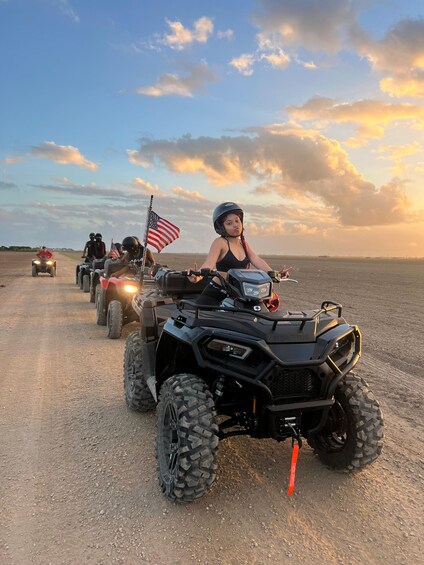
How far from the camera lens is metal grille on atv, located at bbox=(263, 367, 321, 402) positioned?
2898mm

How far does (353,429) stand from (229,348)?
116 cm

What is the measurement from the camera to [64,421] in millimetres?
4492

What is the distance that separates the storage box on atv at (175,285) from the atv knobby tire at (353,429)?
2.32m

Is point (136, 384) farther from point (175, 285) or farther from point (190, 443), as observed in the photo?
point (190, 443)

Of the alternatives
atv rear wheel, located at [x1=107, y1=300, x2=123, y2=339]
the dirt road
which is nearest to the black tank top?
the dirt road

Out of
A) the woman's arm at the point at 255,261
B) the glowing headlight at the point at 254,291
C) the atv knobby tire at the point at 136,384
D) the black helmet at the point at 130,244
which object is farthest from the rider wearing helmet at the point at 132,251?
the glowing headlight at the point at 254,291

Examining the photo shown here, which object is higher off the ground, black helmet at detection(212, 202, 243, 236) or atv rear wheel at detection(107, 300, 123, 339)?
black helmet at detection(212, 202, 243, 236)

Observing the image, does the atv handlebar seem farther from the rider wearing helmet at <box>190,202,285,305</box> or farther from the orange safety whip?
the orange safety whip

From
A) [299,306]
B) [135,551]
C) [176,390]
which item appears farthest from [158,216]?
[135,551]

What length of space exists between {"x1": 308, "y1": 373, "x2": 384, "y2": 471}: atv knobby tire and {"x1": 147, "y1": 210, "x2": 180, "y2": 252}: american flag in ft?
22.8

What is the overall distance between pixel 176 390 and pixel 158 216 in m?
7.06

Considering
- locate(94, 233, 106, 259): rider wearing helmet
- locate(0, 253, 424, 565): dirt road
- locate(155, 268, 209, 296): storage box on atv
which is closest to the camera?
locate(0, 253, 424, 565): dirt road

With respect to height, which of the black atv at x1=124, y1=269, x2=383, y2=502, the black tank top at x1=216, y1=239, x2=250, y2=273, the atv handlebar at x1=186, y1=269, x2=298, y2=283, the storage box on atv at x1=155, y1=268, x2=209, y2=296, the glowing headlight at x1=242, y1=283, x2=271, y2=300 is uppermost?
the black tank top at x1=216, y1=239, x2=250, y2=273

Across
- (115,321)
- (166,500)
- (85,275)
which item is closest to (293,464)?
(166,500)
